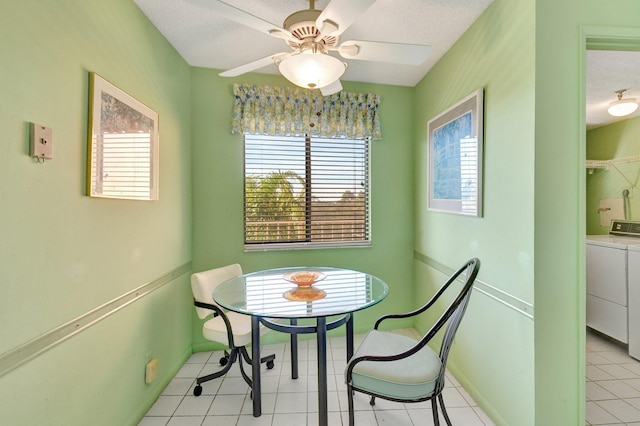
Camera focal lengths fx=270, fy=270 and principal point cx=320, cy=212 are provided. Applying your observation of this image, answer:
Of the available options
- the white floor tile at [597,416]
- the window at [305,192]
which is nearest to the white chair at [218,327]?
the window at [305,192]

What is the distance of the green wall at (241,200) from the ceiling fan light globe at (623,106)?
188 cm

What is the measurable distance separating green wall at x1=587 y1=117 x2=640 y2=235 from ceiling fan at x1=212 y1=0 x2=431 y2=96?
3299 mm

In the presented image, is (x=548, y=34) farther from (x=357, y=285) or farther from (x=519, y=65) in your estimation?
(x=357, y=285)

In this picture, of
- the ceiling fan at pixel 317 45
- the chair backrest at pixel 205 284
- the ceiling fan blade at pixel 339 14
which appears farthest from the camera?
the chair backrest at pixel 205 284

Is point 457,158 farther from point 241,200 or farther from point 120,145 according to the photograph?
point 120,145

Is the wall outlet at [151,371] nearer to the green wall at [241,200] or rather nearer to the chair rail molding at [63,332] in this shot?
the chair rail molding at [63,332]

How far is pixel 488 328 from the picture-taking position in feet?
5.56

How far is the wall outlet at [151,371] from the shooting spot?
66.8 inches

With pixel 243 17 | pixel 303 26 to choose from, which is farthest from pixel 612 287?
pixel 243 17

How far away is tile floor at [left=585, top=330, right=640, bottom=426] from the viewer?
1674 millimetres

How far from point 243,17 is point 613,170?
432cm

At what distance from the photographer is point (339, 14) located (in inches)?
45.6

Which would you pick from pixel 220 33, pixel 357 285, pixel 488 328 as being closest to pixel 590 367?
pixel 488 328

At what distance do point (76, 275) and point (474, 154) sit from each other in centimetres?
230
